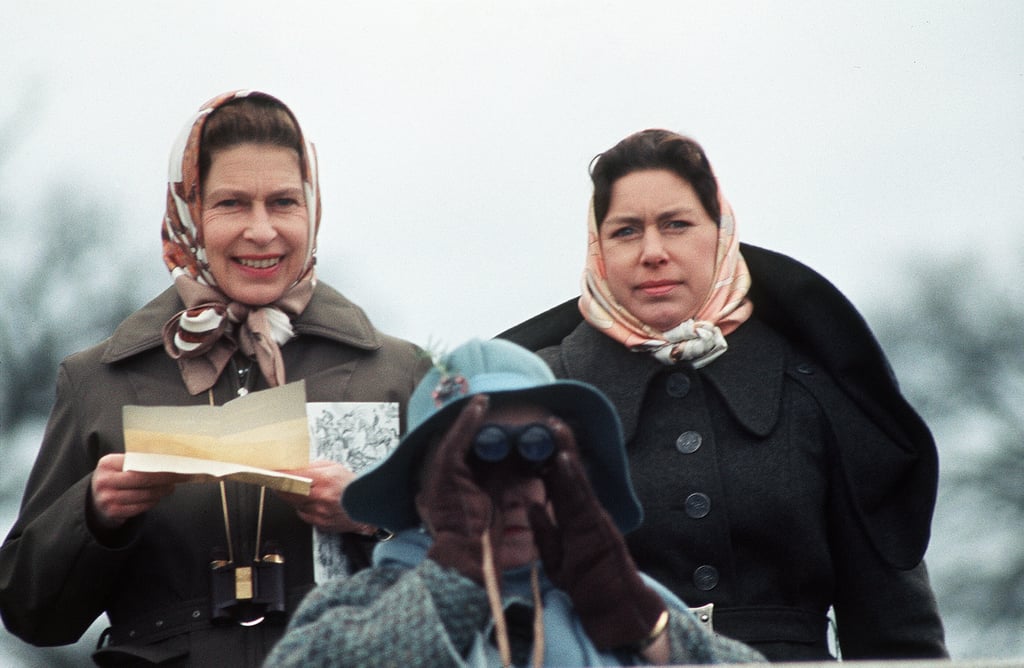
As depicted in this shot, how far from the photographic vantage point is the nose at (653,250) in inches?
192

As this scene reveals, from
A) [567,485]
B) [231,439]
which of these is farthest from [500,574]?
[231,439]

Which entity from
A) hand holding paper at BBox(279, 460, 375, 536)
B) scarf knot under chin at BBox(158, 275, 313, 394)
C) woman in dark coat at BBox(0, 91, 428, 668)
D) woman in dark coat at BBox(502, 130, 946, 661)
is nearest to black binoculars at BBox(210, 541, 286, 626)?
woman in dark coat at BBox(0, 91, 428, 668)

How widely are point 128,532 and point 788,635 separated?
1.53m

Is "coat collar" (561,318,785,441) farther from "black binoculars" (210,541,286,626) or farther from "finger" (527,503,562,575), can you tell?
"finger" (527,503,562,575)

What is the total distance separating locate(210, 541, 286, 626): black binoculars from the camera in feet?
14.2

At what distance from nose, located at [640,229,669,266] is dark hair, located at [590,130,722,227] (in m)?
0.15

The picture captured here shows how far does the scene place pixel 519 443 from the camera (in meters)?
3.42

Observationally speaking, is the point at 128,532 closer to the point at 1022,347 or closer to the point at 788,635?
the point at 788,635

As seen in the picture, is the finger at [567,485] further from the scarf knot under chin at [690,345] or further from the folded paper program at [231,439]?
the scarf knot under chin at [690,345]

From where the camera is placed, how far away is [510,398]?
3.62 m

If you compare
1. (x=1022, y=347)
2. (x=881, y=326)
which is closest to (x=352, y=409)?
(x=881, y=326)

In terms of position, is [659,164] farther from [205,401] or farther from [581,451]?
[581,451]

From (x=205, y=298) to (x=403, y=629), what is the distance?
1629 mm

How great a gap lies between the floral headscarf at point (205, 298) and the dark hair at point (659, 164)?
2.40 feet
